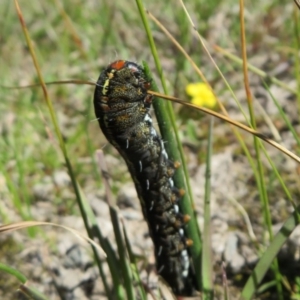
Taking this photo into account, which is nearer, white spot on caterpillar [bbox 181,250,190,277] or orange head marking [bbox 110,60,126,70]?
orange head marking [bbox 110,60,126,70]

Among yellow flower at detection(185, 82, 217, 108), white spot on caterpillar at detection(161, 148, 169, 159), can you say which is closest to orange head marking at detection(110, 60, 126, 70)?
white spot on caterpillar at detection(161, 148, 169, 159)

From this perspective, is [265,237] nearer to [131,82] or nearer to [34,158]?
[131,82]

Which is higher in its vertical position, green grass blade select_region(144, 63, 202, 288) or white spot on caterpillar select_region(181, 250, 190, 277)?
green grass blade select_region(144, 63, 202, 288)

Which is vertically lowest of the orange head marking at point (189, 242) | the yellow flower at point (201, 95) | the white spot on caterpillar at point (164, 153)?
the orange head marking at point (189, 242)

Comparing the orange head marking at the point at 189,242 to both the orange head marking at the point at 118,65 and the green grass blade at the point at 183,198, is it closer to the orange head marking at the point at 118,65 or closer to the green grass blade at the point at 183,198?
the green grass blade at the point at 183,198

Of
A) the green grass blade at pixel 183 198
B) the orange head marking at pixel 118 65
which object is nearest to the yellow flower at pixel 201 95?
the green grass blade at pixel 183 198

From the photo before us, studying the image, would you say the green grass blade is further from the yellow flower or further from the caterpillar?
the yellow flower
